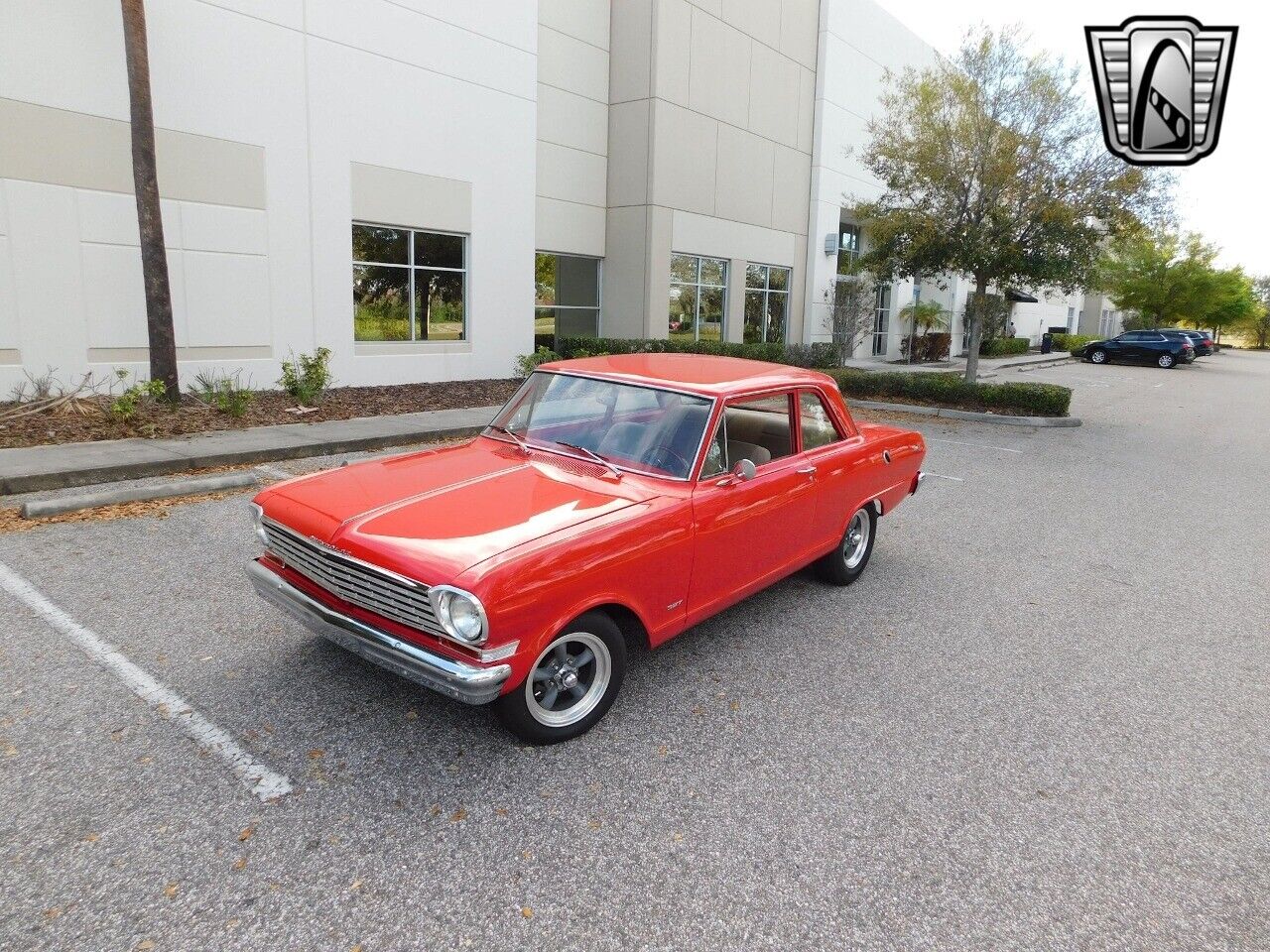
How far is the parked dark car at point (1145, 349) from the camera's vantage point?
3409 centimetres

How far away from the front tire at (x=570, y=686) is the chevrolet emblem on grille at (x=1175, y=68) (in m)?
8.35

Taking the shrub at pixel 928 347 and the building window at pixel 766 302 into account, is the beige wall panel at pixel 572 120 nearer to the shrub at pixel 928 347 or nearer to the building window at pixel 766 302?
the building window at pixel 766 302

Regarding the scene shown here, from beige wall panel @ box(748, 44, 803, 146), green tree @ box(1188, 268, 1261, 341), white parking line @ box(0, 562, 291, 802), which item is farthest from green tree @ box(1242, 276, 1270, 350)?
white parking line @ box(0, 562, 291, 802)

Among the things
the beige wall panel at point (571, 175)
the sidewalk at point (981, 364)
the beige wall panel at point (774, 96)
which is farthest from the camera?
the sidewalk at point (981, 364)

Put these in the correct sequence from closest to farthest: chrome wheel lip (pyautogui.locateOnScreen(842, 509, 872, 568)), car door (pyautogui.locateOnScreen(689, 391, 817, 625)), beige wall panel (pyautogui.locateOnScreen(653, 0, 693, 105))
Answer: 1. car door (pyautogui.locateOnScreen(689, 391, 817, 625))
2. chrome wheel lip (pyautogui.locateOnScreen(842, 509, 872, 568))
3. beige wall panel (pyautogui.locateOnScreen(653, 0, 693, 105))

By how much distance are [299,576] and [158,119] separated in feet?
35.1

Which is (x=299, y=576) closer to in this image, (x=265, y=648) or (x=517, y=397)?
(x=265, y=648)

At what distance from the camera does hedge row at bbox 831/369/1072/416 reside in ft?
50.4

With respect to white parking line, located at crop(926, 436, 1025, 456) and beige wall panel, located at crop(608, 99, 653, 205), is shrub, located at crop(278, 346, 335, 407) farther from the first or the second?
beige wall panel, located at crop(608, 99, 653, 205)

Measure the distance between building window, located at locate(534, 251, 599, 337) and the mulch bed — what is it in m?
4.89

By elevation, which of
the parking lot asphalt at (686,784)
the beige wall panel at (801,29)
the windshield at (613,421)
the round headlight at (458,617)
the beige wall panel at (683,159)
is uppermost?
the beige wall panel at (801,29)

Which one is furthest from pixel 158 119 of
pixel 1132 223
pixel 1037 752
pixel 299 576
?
pixel 1132 223

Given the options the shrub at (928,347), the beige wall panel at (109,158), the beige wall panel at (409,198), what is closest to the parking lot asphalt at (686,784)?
the beige wall panel at (109,158)

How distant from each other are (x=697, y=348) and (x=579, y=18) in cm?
814
